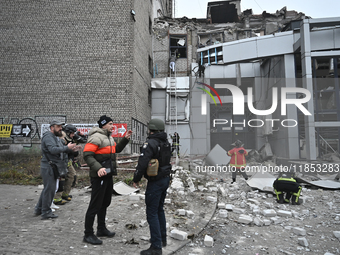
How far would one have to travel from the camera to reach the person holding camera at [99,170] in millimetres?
3408

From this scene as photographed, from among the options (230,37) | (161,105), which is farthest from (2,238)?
(230,37)

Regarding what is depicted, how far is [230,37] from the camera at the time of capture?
1966 cm

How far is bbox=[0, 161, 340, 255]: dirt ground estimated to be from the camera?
3457mm

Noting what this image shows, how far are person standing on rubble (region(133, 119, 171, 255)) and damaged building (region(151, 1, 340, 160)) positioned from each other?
11.1 meters

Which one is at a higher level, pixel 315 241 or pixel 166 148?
pixel 166 148

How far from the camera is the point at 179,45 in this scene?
1966 centimetres

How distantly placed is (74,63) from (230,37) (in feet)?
40.6

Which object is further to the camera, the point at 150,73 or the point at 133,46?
the point at 150,73

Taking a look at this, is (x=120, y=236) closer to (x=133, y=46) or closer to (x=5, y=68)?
(x=133, y=46)

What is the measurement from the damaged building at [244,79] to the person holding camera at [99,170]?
37.6 feet

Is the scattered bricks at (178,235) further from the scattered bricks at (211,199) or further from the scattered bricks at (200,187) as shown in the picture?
the scattered bricks at (200,187)

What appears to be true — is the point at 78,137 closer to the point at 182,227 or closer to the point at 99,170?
the point at 99,170

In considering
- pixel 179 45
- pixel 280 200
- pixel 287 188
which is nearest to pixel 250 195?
pixel 280 200

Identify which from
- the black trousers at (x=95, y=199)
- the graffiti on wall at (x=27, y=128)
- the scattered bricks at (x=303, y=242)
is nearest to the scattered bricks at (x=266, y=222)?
the scattered bricks at (x=303, y=242)
